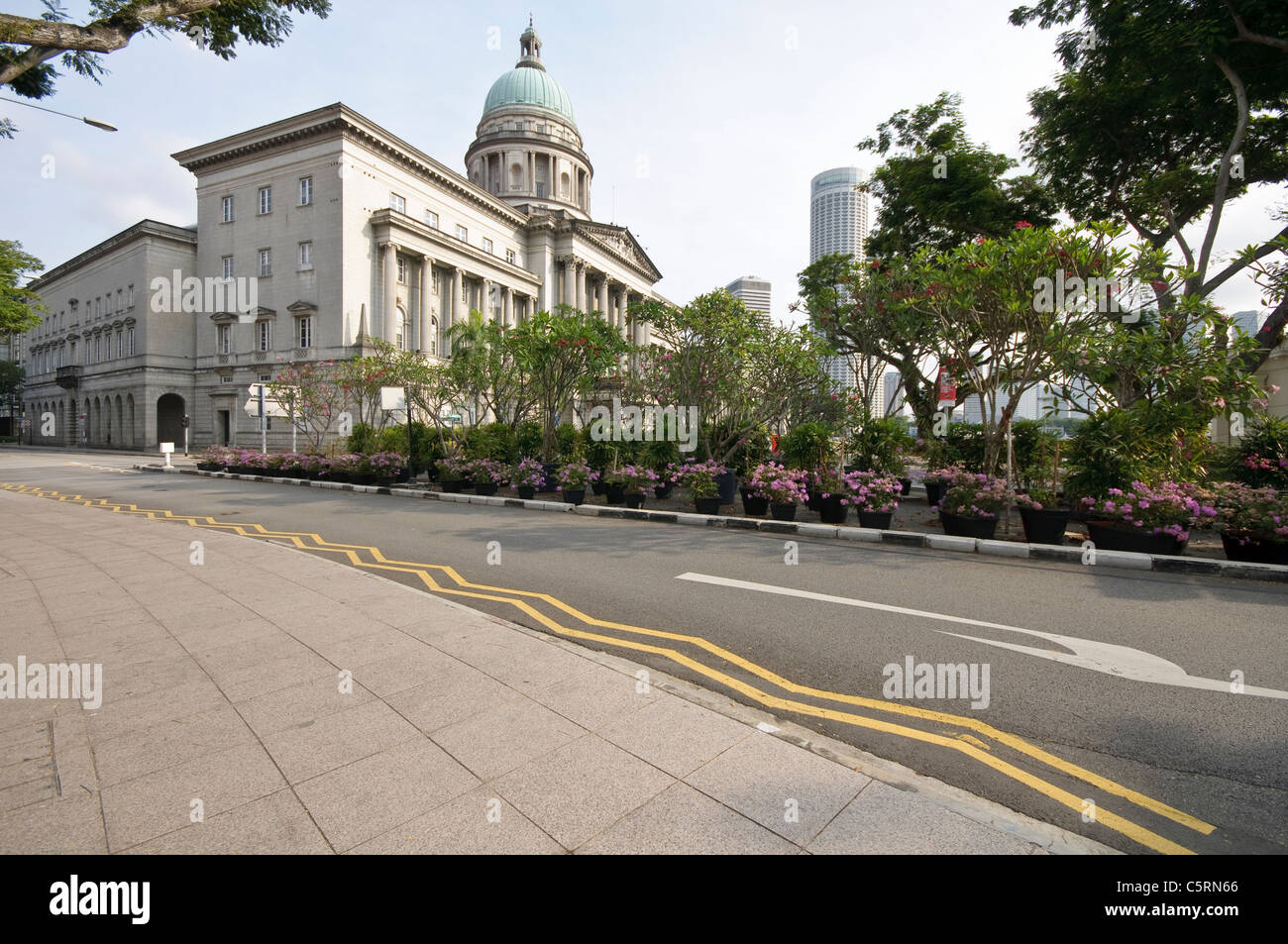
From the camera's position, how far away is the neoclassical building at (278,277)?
43.2 m

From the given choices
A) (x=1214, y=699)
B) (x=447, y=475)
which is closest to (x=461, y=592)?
(x=1214, y=699)

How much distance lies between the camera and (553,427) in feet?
65.2

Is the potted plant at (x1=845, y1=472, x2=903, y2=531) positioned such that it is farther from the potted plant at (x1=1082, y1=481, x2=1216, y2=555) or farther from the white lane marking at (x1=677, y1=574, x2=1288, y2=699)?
the white lane marking at (x1=677, y1=574, x2=1288, y2=699)

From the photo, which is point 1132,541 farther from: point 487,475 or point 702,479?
point 487,475

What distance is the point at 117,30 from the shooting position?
8.05 m

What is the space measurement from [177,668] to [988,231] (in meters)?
23.8

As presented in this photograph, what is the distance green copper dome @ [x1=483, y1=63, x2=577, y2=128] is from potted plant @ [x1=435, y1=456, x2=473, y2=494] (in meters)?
66.4

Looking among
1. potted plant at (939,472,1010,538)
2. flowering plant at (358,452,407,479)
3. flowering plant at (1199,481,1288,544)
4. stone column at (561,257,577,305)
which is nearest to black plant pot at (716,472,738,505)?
potted plant at (939,472,1010,538)

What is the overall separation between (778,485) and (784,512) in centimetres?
57

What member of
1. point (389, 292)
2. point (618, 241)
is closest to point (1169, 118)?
point (389, 292)

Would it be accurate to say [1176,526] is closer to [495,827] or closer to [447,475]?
[495,827]

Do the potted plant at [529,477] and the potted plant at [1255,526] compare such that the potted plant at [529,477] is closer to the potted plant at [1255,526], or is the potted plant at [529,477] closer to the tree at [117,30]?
the tree at [117,30]


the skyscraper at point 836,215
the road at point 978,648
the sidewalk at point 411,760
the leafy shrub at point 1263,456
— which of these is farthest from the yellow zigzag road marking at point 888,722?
the skyscraper at point 836,215

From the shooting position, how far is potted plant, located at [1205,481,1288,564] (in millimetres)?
8180
